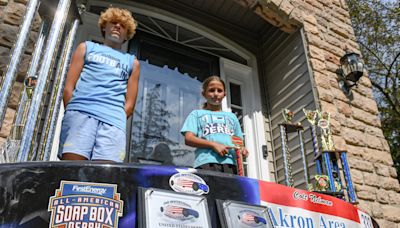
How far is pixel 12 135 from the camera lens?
4.52 ft

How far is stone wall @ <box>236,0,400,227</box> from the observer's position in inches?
135

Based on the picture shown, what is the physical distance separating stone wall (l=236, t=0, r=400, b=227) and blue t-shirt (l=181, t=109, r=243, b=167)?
5.28ft

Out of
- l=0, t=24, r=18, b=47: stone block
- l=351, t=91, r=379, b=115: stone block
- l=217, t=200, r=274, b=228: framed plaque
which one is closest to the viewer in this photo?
l=217, t=200, r=274, b=228: framed plaque

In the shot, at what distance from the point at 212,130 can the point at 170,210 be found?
1223 millimetres

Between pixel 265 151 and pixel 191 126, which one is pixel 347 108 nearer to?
pixel 265 151

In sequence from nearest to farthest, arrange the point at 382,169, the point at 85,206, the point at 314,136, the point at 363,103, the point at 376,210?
1. the point at 85,206
2. the point at 314,136
3. the point at 376,210
4. the point at 382,169
5. the point at 363,103

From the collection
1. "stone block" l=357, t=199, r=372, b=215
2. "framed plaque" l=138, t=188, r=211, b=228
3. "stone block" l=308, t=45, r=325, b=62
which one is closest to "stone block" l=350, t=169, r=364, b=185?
"stone block" l=357, t=199, r=372, b=215

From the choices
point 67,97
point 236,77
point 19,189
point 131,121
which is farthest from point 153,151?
point 19,189

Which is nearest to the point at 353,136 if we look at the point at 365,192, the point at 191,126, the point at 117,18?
the point at 365,192

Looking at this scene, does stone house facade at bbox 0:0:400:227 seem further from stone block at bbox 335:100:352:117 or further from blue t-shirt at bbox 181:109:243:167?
blue t-shirt at bbox 181:109:243:167

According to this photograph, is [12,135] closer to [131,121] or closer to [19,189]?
[19,189]

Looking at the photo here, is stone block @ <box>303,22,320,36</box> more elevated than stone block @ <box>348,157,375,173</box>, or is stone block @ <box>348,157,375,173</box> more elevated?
stone block @ <box>303,22,320,36</box>

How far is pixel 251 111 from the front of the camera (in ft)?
13.7

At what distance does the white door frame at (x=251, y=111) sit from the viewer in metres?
3.83
